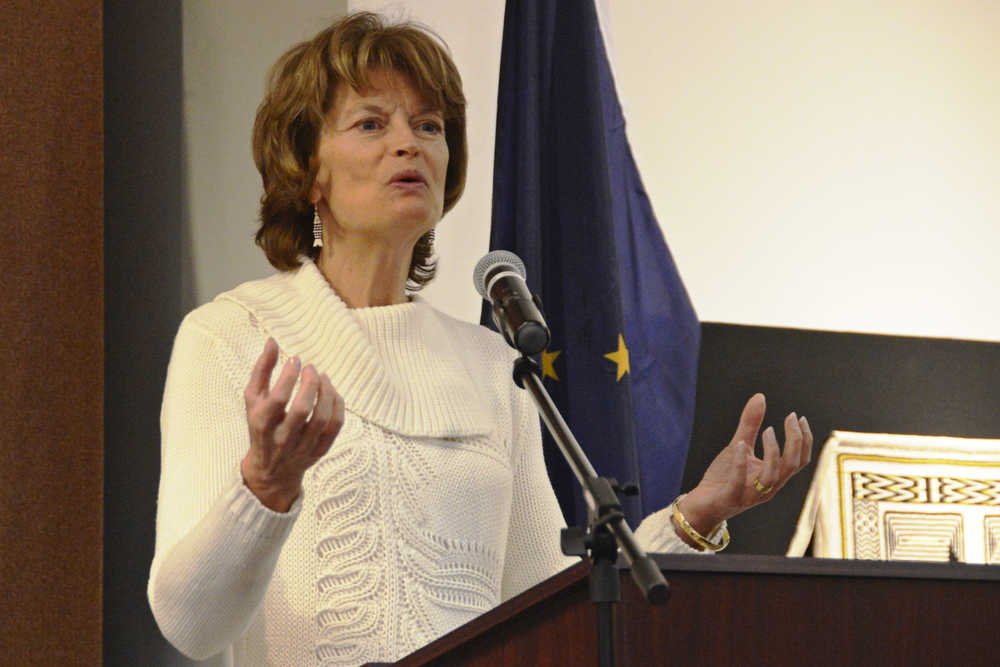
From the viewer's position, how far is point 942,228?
3.44 meters

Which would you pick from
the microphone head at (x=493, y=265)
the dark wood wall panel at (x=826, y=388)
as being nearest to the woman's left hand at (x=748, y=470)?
the microphone head at (x=493, y=265)

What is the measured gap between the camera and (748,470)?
5.58 ft

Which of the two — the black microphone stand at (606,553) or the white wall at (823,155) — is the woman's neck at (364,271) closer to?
the black microphone stand at (606,553)

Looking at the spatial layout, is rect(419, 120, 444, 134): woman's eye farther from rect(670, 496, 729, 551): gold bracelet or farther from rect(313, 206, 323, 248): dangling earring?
rect(670, 496, 729, 551): gold bracelet

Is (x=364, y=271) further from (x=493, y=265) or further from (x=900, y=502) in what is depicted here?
(x=900, y=502)

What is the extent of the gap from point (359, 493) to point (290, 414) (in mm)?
587

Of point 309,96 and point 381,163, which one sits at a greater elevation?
point 309,96

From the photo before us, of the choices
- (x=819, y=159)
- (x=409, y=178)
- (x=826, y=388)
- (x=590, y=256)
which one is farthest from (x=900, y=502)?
(x=409, y=178)

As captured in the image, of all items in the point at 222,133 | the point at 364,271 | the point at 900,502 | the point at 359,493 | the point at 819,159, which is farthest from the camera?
the point at 819,159

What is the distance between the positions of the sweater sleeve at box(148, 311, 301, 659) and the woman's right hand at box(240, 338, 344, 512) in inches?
5.0

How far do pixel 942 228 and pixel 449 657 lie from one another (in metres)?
2.60
